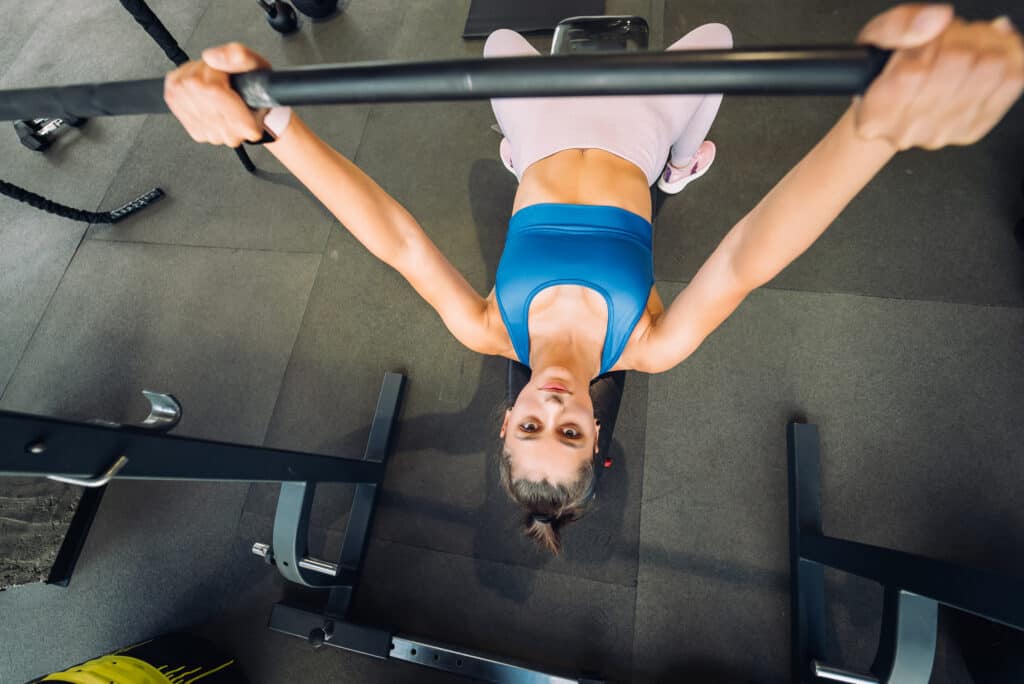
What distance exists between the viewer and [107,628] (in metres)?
2.12

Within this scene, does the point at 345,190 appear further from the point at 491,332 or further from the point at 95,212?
the point at 95,212

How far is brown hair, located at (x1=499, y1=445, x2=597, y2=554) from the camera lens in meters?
1.36

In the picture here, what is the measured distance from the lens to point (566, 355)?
1.50m

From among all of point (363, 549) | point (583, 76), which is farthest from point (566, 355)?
point (363, 549)

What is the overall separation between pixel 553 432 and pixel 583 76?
871mm

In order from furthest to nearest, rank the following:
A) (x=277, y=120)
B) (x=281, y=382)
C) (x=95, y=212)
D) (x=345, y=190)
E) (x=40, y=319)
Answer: (x=95, y=212) → (x=40, y=319) → (x=281, y=382) → (x=345, y=190) → (x=277, y=120)

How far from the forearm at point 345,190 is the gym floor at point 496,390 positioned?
953 mm

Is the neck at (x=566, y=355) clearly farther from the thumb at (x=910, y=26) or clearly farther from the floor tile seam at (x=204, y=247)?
the floor tile seam at (x=204, y=247)

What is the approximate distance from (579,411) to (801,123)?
6.63 ft

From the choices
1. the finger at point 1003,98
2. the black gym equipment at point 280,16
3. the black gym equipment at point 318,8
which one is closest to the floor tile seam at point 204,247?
the black gym equipment at point 280,16

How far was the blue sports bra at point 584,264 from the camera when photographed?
154 cm

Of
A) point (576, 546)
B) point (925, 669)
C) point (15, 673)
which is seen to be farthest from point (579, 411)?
point (15, 673)

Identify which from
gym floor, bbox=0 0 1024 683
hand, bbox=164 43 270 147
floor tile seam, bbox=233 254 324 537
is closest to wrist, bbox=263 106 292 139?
hand, bbox=164 43 270 147

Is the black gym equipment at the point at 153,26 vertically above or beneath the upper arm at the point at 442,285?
above
